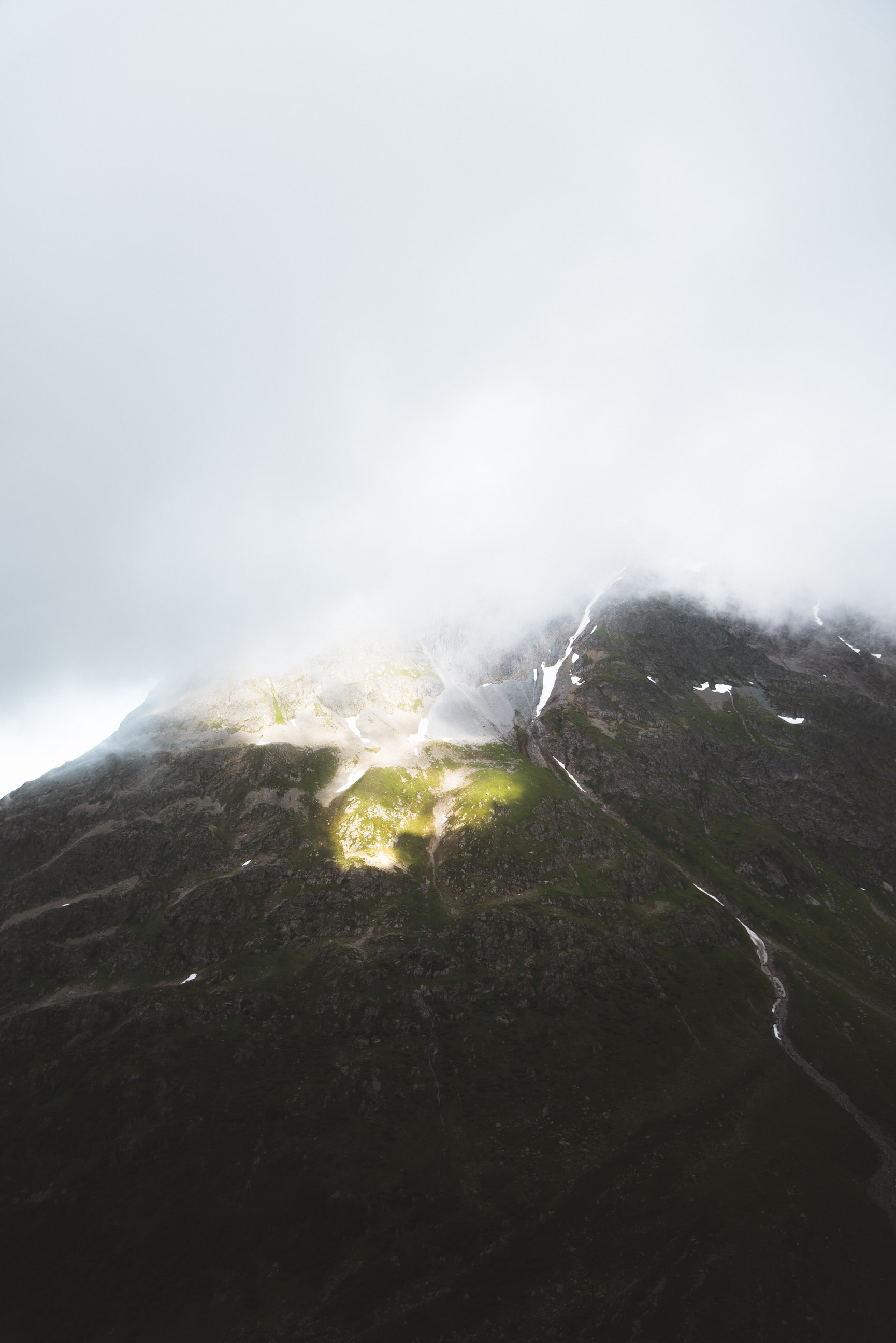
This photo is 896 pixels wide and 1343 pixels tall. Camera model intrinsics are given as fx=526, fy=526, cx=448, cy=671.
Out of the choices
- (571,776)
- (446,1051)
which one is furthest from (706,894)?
(446,1051)

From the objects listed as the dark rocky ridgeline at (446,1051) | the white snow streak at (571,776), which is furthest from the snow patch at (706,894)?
the white snow streak at (571,776)

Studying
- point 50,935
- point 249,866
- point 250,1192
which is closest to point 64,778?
point 50,935

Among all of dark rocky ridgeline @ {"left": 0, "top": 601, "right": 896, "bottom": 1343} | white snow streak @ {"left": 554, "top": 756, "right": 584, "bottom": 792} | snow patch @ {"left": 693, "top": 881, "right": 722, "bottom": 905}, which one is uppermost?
dark rocky ridgeline @ {"left": 0, "top": 601, "right": 896, "bottom": 1343}

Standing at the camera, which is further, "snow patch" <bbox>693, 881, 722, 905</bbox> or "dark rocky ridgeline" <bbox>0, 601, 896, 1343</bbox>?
"snow patch" <bbox>693, 881, 722, 905</bbox>

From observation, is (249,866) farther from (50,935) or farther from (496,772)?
(496,772)

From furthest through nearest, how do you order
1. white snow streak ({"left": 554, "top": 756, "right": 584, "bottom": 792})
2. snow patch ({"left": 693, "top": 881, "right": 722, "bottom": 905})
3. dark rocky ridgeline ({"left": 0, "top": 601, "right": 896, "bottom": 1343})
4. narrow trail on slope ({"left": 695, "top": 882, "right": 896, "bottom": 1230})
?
white snow streak ({"left": 554, "top": 756, "right": 584, "bottom": 792}) → snow patch ({"left": 693, "top": 881, "right": 722, "bottom": 905}) → narrow trail on slope ({"left": 695, "top": 882, "right": 896, "bottom": 1230}) → dark rocky ridgeline ({"left": 0, "top": 601, "right": 896, "bottom": 1343})

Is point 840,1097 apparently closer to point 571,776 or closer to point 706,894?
point 706,894

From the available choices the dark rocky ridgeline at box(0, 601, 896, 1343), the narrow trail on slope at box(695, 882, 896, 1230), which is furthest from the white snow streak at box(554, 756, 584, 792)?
the narrow trail on slope at box(695, 882, 896, 1230)

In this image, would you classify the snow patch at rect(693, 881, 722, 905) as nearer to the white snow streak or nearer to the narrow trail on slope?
the narrow trail on slope
